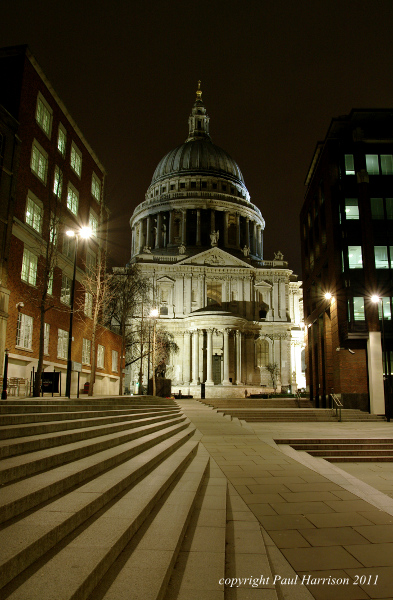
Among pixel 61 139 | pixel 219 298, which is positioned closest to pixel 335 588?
pixel 61 139

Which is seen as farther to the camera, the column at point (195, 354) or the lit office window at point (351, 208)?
the column at point (195, 354)

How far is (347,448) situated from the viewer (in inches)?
645

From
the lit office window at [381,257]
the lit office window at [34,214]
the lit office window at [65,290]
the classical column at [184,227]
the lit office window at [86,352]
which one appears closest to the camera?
the lit office window at [34,214]

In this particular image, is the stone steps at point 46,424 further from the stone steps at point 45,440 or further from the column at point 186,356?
the column at point 186,356

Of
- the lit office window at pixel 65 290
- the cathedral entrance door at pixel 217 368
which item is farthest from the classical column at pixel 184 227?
the lit office window at pixel 65 290

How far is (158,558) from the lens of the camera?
4.79 m

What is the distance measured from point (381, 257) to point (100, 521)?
35610 millimetres

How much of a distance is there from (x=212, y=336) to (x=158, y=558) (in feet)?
210

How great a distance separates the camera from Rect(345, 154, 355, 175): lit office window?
1518 inches

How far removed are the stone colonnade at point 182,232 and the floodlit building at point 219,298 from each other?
8.5 inches

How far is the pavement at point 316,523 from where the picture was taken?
525cm

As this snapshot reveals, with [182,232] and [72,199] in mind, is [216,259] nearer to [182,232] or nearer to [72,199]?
[182,232]

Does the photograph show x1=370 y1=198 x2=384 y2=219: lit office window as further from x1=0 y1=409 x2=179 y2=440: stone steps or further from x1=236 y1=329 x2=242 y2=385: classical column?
x1=236 y1=329 x2=242 y2=385: classical column

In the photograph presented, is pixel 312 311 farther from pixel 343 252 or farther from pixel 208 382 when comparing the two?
pixel 208 382
